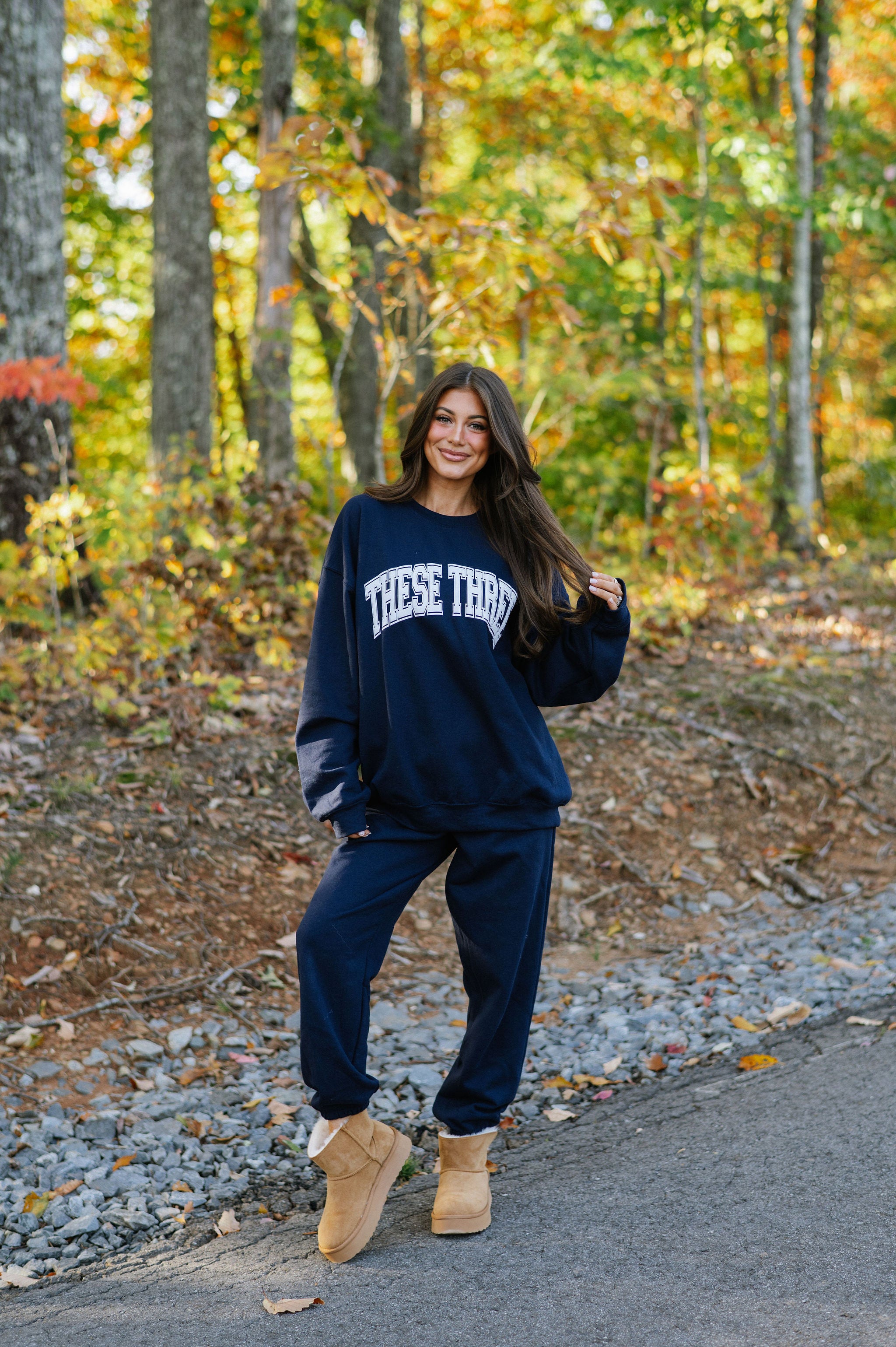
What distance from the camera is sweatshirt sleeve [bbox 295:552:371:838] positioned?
9.45 feet

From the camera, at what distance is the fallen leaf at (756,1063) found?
392cm

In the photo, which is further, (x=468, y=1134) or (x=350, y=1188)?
(x=468, y=1134)

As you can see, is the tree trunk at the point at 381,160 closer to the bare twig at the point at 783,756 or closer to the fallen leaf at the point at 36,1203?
the bare twig at the point at 783,756

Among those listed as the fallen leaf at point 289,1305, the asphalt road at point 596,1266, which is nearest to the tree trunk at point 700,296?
the asphalt road at point 596,1266

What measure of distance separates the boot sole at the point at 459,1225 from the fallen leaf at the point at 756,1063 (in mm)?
1360

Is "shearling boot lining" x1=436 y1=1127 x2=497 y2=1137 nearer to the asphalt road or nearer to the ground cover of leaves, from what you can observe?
the asphalt road

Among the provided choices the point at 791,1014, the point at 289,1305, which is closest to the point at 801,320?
the point at 791,1014

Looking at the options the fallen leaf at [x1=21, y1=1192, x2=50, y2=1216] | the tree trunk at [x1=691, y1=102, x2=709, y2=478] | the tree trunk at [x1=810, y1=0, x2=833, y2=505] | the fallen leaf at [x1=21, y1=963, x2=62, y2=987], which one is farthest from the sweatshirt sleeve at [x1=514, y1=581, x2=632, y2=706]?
the tree trunk at [x1=810, y1=0, x2=833, y2=505]

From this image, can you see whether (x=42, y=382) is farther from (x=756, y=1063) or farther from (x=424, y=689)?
(x=756, y=1063)

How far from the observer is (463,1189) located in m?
2.94

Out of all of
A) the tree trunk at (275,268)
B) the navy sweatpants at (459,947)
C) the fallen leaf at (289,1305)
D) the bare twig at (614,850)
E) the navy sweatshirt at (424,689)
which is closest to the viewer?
the fallen leaf at (289,1305)

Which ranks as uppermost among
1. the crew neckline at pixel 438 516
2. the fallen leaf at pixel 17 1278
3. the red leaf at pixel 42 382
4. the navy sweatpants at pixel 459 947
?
the red leaf at pixel 42 382

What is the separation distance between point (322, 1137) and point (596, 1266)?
0.74 m

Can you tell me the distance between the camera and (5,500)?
7195 millimetres
